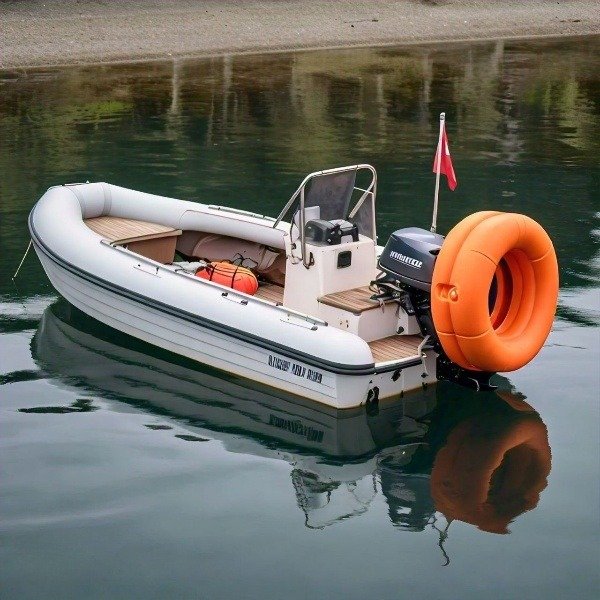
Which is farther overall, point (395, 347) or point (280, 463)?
point (395, 347)

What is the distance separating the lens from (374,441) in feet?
31.8

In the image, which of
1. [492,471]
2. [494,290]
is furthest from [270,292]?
[492,471]

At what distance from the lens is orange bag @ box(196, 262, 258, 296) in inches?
444

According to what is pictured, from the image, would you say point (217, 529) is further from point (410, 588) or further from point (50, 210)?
point (50, 210)

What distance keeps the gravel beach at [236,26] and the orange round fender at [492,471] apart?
16337 millimetres

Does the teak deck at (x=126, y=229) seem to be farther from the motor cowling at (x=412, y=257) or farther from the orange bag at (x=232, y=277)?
the motor cowling at (x=412, y=257)

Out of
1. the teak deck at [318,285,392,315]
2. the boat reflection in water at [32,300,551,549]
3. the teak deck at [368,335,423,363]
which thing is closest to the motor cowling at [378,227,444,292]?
the teak deck at [318,285,392,315]

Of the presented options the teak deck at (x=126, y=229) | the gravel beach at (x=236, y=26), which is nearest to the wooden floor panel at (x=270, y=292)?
the teak deck at (x=126, y=229)

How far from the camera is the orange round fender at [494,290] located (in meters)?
9.34

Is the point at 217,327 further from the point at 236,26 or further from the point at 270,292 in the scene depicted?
the point at 236,26

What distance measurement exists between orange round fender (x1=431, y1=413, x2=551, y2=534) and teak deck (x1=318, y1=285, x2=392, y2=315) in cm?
122

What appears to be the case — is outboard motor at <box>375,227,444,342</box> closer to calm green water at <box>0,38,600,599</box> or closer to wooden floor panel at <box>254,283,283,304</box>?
calm green water at <box>0,38,600,599</box>

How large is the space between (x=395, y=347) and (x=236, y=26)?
17.5m

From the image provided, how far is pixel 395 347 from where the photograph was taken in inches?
403
